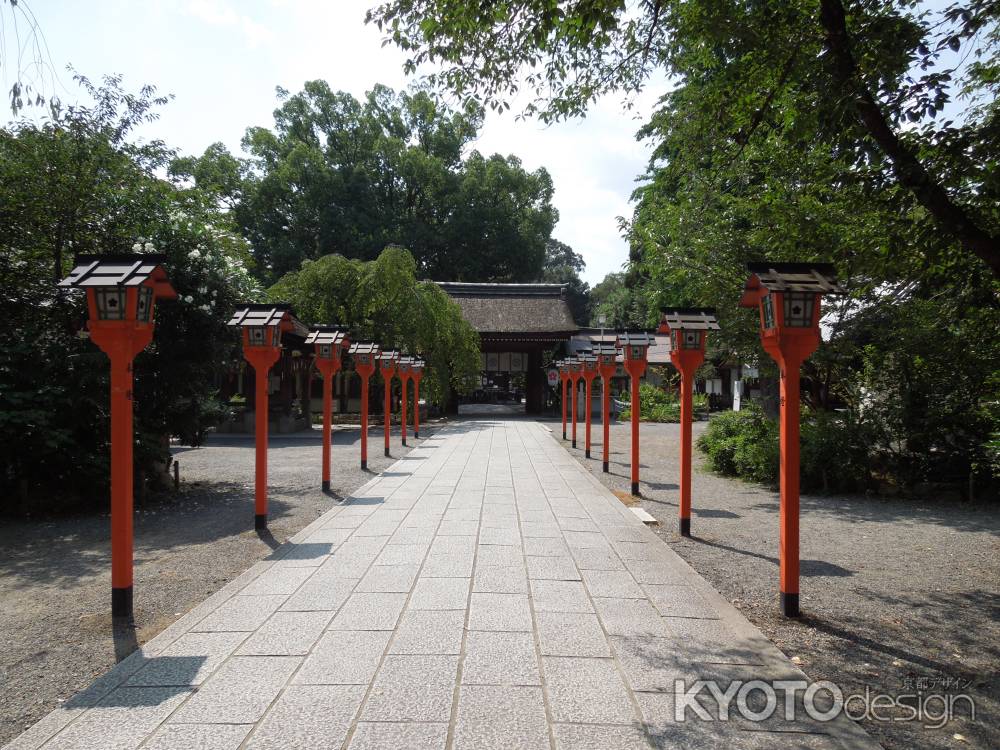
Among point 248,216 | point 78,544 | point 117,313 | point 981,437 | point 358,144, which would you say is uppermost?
point 358,144

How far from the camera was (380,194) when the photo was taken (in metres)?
40.4

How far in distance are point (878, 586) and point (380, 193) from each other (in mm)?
38569

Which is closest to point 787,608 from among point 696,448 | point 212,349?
point 212,349

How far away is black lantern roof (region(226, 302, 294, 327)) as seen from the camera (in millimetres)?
7555

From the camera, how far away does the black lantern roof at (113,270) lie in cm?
458

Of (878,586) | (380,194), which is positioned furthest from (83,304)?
(380,194)

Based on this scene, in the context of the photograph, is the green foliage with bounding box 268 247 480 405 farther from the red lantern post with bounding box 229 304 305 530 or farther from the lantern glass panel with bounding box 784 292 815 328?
the lantern glass panel with bounding box 784 292 815 328

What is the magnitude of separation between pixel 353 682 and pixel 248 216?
39.3m

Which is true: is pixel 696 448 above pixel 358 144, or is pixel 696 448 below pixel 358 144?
below

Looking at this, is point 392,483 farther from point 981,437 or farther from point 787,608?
point 981,437

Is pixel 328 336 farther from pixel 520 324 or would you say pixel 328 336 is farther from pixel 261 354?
pixel 520 324

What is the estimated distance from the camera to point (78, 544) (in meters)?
6.98

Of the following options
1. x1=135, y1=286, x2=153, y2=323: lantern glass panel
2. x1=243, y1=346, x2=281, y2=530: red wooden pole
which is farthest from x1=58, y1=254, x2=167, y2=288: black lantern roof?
x1=243, y1=346, x2=281, y2=530: red wooden pole

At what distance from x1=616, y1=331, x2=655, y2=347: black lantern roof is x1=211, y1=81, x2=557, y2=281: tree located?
27.2m
